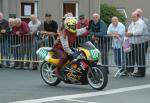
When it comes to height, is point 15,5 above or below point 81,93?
above

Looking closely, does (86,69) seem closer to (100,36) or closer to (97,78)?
(97,78)

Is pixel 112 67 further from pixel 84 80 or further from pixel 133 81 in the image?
pixel 84 80

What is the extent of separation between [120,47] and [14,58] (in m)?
4.03

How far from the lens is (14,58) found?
19.8 meters

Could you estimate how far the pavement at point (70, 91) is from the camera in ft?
41.3

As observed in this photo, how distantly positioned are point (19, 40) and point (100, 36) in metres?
3.08

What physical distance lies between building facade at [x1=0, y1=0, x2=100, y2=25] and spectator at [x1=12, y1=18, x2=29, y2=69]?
8.93 metres

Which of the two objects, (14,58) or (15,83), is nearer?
(15,83)

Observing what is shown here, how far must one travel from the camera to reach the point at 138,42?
17.2 m

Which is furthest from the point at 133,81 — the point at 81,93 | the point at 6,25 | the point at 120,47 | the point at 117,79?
the point at 6,25

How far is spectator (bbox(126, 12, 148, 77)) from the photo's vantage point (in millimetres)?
17094

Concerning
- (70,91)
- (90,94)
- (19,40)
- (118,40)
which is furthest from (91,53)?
(19,40)

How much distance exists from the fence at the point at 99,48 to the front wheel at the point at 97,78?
2.50 metres

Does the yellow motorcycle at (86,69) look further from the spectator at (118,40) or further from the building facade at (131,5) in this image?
the building facade at (131,5)
